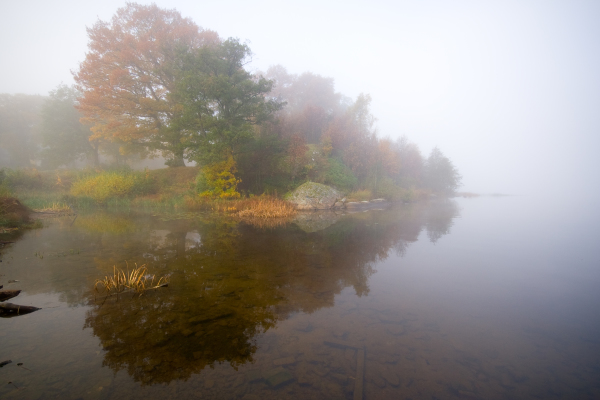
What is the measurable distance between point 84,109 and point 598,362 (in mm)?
30024

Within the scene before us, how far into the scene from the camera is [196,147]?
16.9 m

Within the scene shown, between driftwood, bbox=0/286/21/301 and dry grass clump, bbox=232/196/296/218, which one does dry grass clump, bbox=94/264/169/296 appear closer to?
driftwood, bbox=0/286/21/301

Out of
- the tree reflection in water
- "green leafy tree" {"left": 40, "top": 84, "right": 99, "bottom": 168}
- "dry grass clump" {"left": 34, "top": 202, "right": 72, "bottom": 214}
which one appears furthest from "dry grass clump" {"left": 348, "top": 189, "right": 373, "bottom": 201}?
"green leafy tree" {"left": 40, "top": 84, "right": 99, "bottom": 168}

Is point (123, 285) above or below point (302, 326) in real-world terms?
above

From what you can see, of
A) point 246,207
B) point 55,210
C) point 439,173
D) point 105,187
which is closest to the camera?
point 55,210

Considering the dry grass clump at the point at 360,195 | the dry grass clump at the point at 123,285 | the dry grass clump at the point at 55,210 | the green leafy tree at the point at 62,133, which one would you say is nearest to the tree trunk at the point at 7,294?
the dry grass clump at the point at 123,285

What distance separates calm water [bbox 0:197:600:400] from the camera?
2.73m

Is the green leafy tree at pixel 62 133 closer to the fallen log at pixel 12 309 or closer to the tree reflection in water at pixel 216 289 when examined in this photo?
the tree reflection in water at pixel 216 289

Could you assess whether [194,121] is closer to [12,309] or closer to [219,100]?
[219,100]

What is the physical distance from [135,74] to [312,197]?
1895cm

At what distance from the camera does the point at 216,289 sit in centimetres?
498

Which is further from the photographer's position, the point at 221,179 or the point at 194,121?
the point at 221,179

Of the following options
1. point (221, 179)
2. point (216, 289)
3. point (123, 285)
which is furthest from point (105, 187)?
point (216, 289)

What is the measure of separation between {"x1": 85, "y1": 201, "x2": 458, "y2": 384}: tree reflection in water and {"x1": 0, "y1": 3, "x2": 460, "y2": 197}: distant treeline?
360 inches
